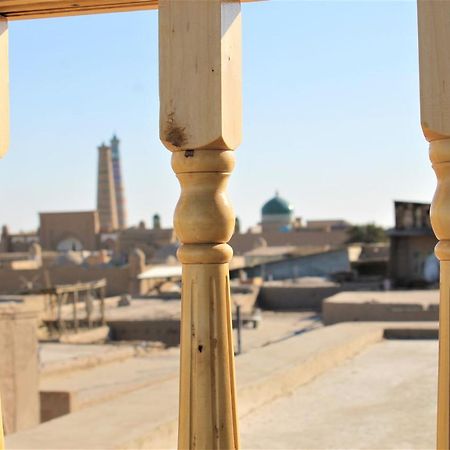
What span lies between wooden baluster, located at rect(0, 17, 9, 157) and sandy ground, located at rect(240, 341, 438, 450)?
6.94ft

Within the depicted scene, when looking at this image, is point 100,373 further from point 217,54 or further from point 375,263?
point 375,263

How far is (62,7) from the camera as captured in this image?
2629 millimetres

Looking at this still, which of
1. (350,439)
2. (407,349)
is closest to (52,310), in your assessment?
(407,349)

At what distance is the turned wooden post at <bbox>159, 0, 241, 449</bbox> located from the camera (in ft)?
7.17

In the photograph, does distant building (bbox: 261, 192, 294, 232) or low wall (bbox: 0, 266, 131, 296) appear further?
distant building (bbox: 261, 192, 294, 232)

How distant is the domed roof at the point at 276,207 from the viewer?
55.0 metres

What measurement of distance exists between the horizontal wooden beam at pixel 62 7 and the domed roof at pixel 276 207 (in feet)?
171

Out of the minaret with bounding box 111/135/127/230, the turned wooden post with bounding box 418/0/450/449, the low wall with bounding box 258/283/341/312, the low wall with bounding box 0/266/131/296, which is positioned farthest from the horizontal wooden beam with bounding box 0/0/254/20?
the minaret with bounding box 111/135/127/230

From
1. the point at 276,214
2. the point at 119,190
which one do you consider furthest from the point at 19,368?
the point at 119,190

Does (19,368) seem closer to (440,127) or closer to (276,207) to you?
(440,127)

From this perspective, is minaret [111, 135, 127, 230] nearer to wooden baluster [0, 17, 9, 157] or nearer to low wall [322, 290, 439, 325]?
low wall [322, 290, 439, 325]

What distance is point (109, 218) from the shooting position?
56.7m

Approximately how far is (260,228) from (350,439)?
1937 inches

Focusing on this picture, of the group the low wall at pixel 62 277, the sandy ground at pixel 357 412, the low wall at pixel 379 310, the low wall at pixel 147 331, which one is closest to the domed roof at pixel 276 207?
the low wall at pixel 62 277
